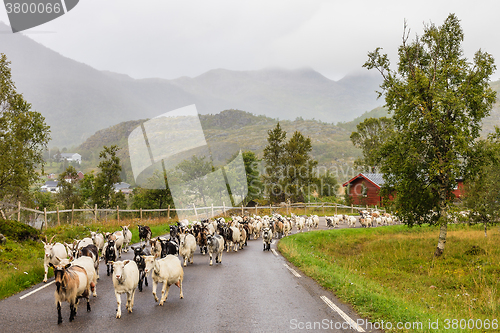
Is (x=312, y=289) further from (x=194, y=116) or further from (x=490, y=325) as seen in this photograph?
(x=194, y=116)

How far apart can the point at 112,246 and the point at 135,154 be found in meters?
14.0

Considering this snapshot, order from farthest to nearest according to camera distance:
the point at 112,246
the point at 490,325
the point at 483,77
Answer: the point at 483,77
the point at 112,246
the point at 490,325

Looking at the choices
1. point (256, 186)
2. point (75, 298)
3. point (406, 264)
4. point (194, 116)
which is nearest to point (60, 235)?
point (194, 116)

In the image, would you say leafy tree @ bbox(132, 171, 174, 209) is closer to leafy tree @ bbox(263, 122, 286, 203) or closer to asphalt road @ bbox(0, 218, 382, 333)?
leafy tree @ bbox(263, 122, 286, 203)

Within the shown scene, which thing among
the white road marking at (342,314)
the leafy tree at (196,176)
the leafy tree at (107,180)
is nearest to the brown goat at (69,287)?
the white road marking at (342,314)

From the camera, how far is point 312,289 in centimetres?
1019

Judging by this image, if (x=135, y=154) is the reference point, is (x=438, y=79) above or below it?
above

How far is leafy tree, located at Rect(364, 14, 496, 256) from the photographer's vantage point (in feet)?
55.5

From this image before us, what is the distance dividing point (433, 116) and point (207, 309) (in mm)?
14721

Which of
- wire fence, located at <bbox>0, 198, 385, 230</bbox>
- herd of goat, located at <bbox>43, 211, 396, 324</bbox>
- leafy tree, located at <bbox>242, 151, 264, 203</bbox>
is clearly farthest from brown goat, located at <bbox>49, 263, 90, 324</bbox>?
leafy tree, located at <bbox>242, 151, 264, 203</bbox>

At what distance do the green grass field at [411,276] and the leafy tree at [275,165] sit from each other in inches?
1427

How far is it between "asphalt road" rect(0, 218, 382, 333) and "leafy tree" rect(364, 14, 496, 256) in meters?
10.6

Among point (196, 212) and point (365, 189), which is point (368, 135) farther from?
point (196, 212)

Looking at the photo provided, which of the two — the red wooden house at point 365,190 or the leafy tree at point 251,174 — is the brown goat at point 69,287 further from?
the leafy tree at point 251,174
